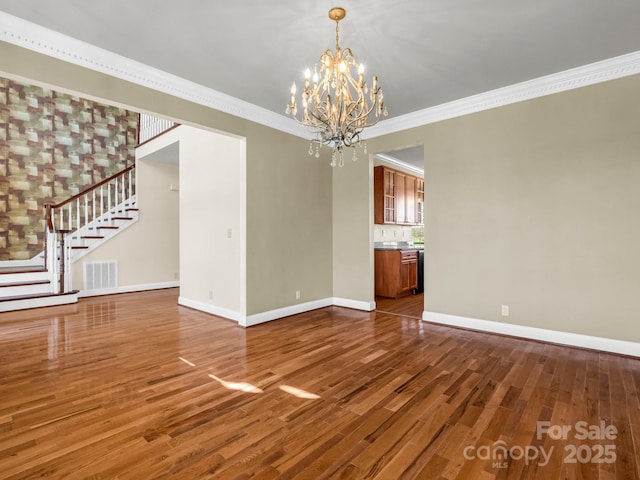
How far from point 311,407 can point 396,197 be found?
5383 mm

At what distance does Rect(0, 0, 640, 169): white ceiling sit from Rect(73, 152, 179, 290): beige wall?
15.4ft

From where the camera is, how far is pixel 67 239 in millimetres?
5969

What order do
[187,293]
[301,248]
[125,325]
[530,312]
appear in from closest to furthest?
[530,312] → [125,325] → [301,248] → [187,293]

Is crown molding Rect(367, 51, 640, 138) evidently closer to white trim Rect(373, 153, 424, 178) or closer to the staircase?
white trim Rect(373, 153, 424, 178)

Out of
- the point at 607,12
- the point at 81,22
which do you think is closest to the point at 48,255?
the point at 81,22

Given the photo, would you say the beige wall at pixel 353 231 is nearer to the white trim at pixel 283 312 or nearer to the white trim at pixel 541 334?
the white trim at pixel 283 312

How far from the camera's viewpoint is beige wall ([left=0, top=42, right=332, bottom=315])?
3.32 meters

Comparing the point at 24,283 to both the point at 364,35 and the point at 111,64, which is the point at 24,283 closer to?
the point at 111,64

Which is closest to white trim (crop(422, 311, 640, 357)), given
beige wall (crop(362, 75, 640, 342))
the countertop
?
beige wall (crop(362, 75, 640, 342))

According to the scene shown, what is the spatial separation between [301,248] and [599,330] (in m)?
3.74

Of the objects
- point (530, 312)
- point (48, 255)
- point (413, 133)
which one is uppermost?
point (413, 133)

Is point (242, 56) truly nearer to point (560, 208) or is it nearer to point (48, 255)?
point (560, 208)

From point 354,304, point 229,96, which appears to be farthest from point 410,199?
point 229,96

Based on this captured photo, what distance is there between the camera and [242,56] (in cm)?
311
